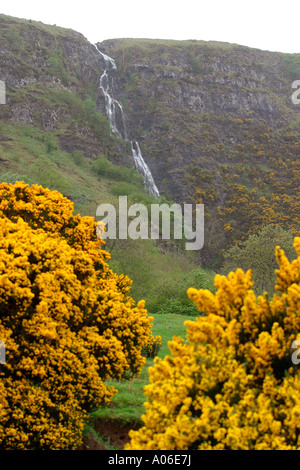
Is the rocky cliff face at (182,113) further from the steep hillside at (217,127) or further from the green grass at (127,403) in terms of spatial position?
the green grass at (127,403)

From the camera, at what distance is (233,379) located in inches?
179

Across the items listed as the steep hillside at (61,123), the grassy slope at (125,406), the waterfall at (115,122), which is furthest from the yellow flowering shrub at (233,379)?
the waterfall at (115,122)

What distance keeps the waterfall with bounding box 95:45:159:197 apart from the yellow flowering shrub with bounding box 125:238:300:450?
238 ft

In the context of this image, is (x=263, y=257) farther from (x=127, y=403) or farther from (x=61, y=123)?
(x=61, y=123)

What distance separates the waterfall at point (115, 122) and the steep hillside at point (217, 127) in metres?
2.15

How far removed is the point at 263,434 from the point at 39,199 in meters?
8.03

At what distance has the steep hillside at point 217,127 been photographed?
259ft

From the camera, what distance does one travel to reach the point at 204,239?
235 feet

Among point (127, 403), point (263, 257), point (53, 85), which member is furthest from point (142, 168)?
point (127, 403)

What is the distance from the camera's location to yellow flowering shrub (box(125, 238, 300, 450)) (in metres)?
4.23

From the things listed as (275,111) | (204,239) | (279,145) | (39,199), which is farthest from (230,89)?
(39,199)

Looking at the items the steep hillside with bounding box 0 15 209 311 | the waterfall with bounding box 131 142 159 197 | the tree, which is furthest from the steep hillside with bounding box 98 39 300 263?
the tree

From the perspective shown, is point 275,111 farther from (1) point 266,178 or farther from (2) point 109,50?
(2) point 109,50

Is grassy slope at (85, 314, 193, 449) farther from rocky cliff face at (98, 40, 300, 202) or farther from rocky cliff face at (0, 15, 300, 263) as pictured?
rocky cliff face at (98, 40, 300, 202)
